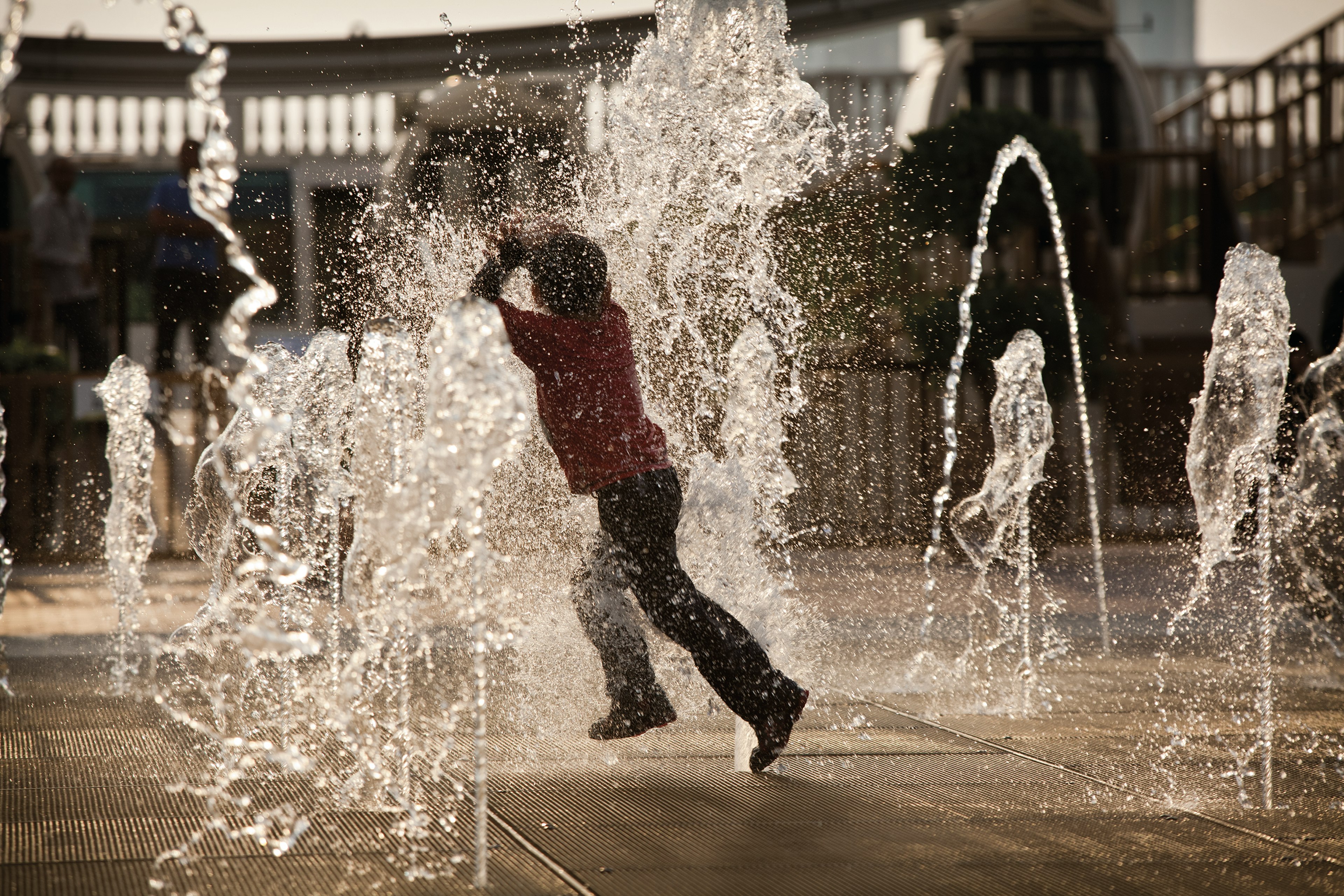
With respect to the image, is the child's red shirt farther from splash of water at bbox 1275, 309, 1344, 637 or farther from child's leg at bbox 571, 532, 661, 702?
splash of water at bbox 1275, 309, 1344, 637

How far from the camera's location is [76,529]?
8.19m

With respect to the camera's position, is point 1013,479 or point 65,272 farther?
point 65,272

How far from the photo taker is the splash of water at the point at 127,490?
5.55 meters

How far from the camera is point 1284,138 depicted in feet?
38.0

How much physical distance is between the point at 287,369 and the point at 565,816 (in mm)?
3238

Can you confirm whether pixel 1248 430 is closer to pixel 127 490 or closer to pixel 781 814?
pixel 781 814

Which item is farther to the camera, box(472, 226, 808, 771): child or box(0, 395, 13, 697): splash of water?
box(0, 395, 13, 697): splash of water

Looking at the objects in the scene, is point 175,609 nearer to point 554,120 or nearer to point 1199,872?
point 1199,872

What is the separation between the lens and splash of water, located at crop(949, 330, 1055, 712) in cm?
679

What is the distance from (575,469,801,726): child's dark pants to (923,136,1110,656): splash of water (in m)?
3.73

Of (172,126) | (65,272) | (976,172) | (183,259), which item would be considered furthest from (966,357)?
(172,126)

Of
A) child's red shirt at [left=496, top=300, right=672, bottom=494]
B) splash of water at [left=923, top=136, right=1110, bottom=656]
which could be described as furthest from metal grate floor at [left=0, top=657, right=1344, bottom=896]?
splash of water at [left=923, top=136, right=1110, bottom=656]

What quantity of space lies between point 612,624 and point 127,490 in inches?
152

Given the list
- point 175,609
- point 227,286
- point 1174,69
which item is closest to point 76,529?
point 175,609
